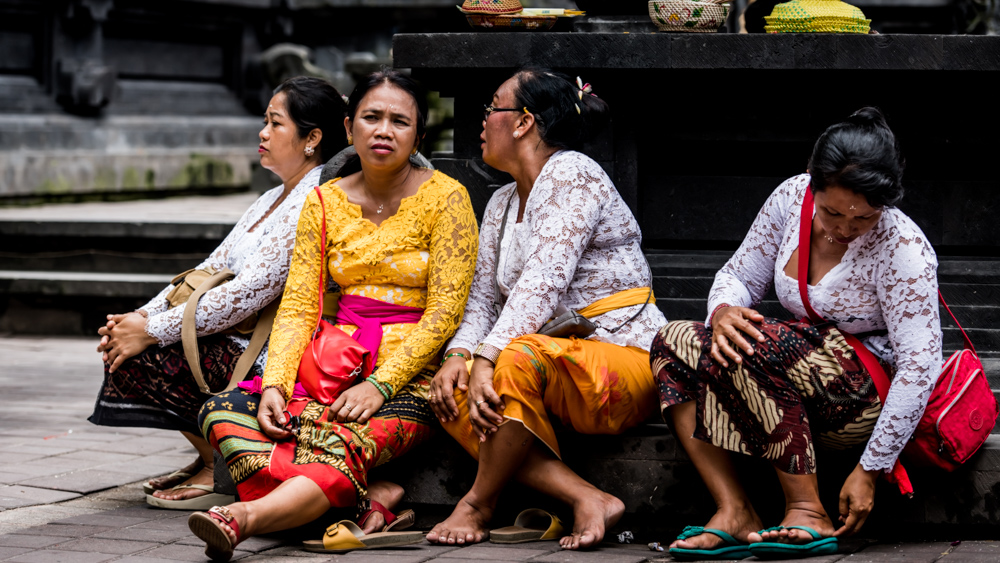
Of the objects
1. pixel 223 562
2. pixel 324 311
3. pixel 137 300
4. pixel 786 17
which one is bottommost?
pixel 137 300

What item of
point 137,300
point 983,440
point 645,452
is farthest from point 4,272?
point 983,440

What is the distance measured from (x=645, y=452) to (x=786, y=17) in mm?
1841

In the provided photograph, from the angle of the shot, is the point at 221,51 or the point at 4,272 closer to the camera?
the point at 4,272

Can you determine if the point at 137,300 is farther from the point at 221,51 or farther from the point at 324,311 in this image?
the point at 221,51

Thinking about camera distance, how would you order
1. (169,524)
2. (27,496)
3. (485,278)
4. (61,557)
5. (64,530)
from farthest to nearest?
(27,496) < (485,278) < (169,524) < (64,530) < (61,557)

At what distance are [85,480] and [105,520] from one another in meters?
0.64

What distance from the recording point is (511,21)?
4.48 metres

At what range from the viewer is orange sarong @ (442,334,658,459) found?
11.0 ft

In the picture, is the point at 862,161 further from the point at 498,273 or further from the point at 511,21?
the point at 511,21

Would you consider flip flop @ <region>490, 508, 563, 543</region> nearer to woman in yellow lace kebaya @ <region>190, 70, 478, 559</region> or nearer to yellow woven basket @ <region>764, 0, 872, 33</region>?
woman in yellow lace kebaya @ <region>190, 70, 478, 559</region>

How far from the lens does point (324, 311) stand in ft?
12.8

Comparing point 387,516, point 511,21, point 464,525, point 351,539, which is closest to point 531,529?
point 464,525

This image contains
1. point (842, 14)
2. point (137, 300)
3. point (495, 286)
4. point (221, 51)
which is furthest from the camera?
point (221, 51)

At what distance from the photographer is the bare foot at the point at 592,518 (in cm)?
331
